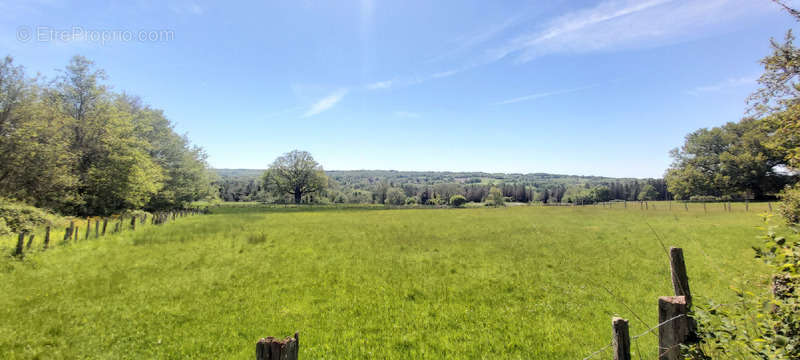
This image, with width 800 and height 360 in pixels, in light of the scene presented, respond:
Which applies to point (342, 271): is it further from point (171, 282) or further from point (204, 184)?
point (204, 184)

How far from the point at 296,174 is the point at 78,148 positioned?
64.6m

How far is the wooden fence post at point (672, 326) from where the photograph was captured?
3221mm

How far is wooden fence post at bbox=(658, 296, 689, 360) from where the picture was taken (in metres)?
3.22

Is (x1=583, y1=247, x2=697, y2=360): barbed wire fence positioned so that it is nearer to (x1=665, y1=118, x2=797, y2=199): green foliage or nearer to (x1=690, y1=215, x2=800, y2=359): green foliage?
(x1=690, y1=215, x2=800, y2=359): green foliage

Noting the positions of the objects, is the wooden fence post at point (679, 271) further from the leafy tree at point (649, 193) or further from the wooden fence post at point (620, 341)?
the leafy tree at point (649, 193)

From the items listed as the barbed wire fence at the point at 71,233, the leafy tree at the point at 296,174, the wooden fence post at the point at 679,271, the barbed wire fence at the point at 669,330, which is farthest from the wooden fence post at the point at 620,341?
the leafy tree at the point at 296,174

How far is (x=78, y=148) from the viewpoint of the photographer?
3002 cm

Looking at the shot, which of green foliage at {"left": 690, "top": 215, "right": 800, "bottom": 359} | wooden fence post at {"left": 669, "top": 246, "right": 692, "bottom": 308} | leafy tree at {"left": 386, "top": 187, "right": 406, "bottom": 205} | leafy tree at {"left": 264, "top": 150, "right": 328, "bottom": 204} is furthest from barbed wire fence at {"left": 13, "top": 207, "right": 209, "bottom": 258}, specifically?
leafy tree at {"left": 386, "top": 187, "right": 406, "bottom": 205}

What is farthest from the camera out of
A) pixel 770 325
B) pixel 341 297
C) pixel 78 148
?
pixel 78 148

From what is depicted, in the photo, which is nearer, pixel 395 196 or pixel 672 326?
pixel 672 326

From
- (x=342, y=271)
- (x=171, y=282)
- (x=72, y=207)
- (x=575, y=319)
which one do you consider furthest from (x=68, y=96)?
(x=575, y=319)

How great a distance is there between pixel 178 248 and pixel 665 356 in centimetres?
2241

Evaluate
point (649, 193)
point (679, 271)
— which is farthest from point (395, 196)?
point (679, 271)

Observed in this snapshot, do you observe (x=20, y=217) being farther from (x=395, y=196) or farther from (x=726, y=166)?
(x=395, y=196)
